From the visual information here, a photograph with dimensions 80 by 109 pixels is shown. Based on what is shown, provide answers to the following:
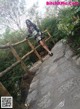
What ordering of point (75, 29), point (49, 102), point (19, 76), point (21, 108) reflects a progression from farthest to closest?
point (19, 76) < point (75, 29) < point (21, 108) < point (49, 102)

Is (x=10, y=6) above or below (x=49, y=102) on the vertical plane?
above

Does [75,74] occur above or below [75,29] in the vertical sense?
below

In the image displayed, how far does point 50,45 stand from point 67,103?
7379 mm

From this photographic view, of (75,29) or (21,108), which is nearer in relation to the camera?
(21,108)

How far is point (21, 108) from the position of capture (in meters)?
3.51

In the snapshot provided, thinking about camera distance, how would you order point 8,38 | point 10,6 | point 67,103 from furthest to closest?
1. point 10,6
2. point 8,38
3. point 67,103

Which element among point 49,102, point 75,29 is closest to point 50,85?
point 49,102

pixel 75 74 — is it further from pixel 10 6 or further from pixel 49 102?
pixel 10 6

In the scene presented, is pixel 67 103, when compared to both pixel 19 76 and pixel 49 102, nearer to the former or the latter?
pixel 49 102

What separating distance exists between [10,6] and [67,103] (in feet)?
70.2

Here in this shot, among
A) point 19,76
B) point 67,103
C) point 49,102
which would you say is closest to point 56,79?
point 49,102

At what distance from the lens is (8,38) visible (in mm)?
10070

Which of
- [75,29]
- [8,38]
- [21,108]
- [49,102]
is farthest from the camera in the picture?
[8,38]

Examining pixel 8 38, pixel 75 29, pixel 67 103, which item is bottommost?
pixel 67 103
